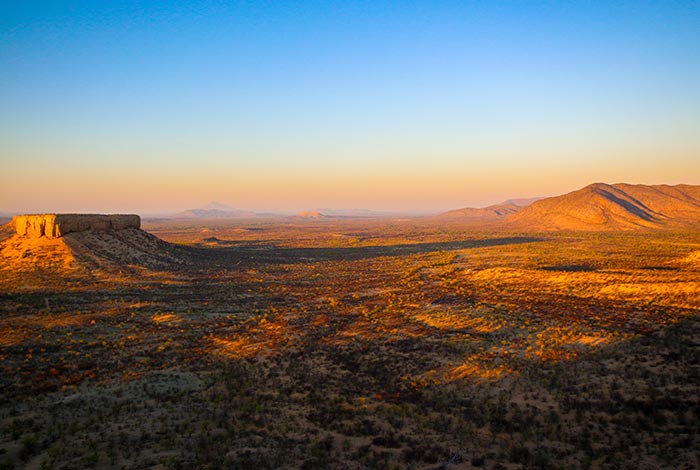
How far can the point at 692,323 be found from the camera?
18406 millimetres

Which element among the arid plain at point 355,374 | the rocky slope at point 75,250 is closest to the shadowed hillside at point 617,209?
the arid plain at point 355,374

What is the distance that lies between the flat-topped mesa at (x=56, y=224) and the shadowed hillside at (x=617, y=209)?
108 meters

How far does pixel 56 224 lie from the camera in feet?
130

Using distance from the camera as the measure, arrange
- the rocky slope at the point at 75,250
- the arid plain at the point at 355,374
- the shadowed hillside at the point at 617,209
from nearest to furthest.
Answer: the arid plain at the point at 355,374 < the rocky slope at the point at 75,250 < the shadowed hillside at the point at 617,209

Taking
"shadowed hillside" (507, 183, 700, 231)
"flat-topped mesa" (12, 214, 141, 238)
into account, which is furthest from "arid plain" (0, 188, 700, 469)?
"shadowed hillside" (507, 183, 700, 231)

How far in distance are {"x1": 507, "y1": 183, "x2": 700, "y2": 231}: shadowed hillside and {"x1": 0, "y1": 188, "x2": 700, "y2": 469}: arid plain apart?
85490mm

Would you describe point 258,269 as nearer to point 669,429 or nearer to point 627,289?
point 627,289

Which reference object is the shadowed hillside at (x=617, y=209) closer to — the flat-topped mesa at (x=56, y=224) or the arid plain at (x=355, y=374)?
the arid plain at (x=355, y=374)

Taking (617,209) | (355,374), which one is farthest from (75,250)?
(617,209)

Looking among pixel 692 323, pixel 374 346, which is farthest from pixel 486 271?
pixel 374 346

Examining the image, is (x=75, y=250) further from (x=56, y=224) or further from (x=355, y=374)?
(x=355, y=374)

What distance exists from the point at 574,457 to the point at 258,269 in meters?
38.8

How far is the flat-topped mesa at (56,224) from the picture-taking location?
39938 mm

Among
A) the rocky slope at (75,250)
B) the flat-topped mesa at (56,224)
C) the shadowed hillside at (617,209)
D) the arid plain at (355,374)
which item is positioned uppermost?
the shadowed hillside at (617,209)
